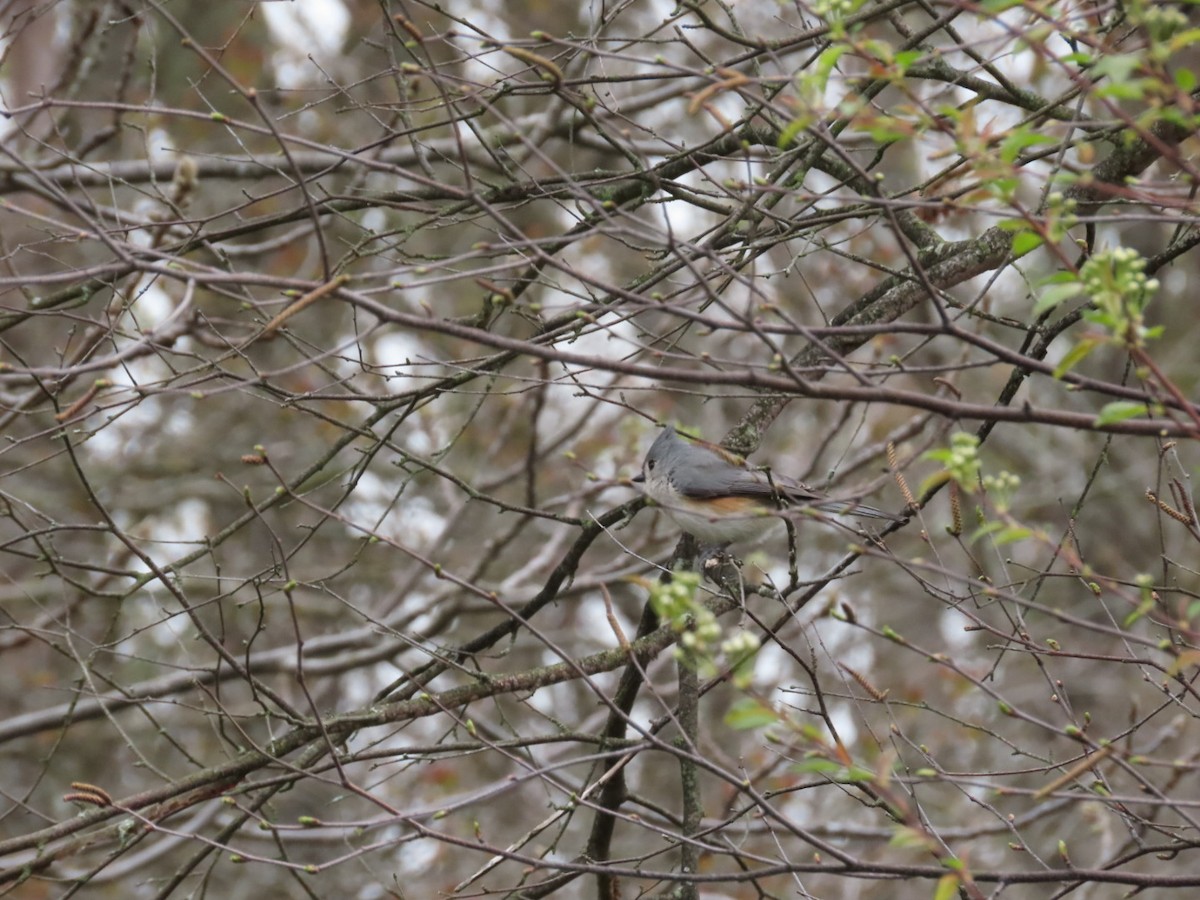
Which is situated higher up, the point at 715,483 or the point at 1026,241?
the point at 715,483

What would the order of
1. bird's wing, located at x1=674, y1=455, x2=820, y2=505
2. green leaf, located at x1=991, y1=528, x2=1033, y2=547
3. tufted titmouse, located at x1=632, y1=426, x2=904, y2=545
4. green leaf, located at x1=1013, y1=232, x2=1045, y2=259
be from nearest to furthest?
green leaf, located at x1=991, y1=528, x2=1033, y2=547, green leaf, located at x1=1013, y1=232, x2=1045, y2=259, tufted titmouse, located at x1=632, y1=426, x2=904, y2=545, bird's wing, located at x1=674, y1=455, x2=820, y2=505

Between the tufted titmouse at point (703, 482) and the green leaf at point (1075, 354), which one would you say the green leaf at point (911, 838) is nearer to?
the green leaf at point (1075, 354)

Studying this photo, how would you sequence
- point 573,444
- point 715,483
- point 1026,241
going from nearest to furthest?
point 1026,241 → point 715,483 → point 573,444

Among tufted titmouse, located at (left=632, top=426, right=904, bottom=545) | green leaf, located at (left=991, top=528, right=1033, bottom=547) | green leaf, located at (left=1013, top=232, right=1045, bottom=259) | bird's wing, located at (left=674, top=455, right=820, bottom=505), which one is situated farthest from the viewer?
bird's wing, located at (left=674, top=455, right=820, bottom=505)

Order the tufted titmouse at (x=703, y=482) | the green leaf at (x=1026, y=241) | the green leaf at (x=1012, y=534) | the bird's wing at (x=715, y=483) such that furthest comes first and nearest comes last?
the bird's wing at (x=715, y=483), the tufted titmouse at (x=703, y=482), the green leaf at (x=1026, y=241), the green leaf at (x=1012, y=534)

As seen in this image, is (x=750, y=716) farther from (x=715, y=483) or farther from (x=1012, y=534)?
(x=715, y=483)

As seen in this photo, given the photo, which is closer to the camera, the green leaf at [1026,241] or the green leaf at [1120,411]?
the green leaf at [1120,411]

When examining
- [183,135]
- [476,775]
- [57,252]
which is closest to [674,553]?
[57,252]


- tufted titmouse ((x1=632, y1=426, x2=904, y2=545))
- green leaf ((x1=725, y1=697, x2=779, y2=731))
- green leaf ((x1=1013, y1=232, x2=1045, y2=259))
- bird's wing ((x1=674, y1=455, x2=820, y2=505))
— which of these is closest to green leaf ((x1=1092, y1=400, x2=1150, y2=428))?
green leaf ((x1=1013, y1=232, x2=1045, y2=259))

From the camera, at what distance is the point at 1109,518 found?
1124 cm

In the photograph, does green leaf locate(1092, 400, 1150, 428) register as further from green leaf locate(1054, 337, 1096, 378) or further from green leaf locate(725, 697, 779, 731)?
green leaf locate(725, 697, 779, 731)

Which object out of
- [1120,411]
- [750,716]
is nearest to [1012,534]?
[1120,411]

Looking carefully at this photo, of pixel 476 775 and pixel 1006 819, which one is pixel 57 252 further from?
pixel 1006 819

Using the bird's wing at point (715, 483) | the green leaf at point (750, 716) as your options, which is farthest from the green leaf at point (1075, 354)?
the bird's wing at point (715, 483)
